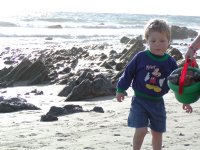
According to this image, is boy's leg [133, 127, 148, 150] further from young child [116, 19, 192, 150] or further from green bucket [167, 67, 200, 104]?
green bucket [167, 67, 200, 104]

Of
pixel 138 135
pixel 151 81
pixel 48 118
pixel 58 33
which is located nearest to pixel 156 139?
pixel 138 135

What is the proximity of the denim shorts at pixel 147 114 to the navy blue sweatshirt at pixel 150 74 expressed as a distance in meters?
0.07

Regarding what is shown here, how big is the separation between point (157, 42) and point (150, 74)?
33 cm

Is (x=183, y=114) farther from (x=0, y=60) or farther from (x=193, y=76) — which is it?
(x=0, y=60)

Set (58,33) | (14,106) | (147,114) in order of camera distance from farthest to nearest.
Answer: (58,33) → (14,106) → (147,114)

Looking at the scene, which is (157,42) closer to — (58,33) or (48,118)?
(48,118)

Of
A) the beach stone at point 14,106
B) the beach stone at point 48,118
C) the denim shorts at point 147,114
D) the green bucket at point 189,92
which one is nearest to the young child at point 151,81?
the denim shorts at point 147,114

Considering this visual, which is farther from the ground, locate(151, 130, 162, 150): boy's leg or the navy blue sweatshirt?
the navy blue sweatshirt

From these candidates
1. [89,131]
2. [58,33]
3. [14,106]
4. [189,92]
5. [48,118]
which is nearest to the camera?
[189,92]

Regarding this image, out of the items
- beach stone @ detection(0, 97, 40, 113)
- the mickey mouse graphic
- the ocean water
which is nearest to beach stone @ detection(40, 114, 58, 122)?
beach stone @ detection(0, 97, 40, 113)

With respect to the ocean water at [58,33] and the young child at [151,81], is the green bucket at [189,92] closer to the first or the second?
the young child at [151,81]

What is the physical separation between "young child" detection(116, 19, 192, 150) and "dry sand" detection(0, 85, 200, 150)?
30.9 inches

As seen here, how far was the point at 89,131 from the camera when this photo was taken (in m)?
6.35

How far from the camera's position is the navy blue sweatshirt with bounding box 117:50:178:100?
4.61 m
